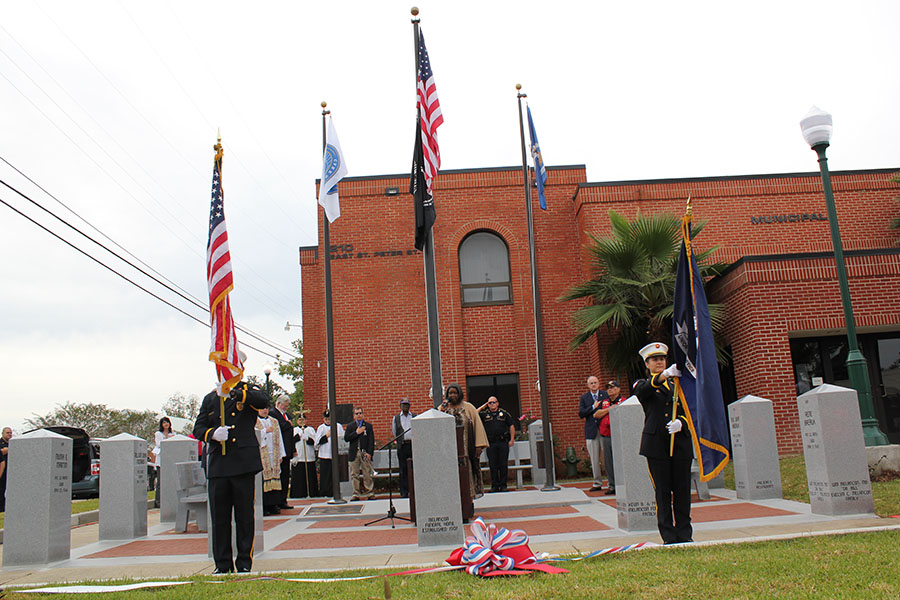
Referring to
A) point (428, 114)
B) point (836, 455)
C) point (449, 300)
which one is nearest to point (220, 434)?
point (428, 114)

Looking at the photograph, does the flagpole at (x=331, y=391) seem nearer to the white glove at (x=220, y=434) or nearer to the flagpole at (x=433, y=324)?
the flagpole at (x=433, y=324)

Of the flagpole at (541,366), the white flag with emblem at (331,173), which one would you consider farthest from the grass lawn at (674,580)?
the white flag with emblem at (331,173)

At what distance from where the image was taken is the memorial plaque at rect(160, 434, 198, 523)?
11.6 m

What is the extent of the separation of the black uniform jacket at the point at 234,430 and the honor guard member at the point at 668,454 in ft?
12.0

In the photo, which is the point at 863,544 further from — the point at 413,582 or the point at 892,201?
the point at 892,201

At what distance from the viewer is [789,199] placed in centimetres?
1872

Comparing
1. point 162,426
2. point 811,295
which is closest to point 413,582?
point 162,426

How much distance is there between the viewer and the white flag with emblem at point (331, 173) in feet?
44.9

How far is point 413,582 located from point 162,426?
34.1 feet

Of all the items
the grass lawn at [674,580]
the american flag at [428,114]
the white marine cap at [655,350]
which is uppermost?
the american flag at [428,114]

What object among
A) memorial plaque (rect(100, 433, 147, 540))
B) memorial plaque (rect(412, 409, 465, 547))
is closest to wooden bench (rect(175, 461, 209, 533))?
memorial plaque (rect(100, 433, 147, 540))

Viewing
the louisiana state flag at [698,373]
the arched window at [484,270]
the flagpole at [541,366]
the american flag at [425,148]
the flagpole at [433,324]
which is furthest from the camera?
the arched window at [484,270]

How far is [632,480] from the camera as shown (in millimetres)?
7969

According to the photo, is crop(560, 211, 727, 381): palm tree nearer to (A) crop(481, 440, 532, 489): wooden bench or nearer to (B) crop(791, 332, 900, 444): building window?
(B) crop(791, 332, 900, 444): building window
